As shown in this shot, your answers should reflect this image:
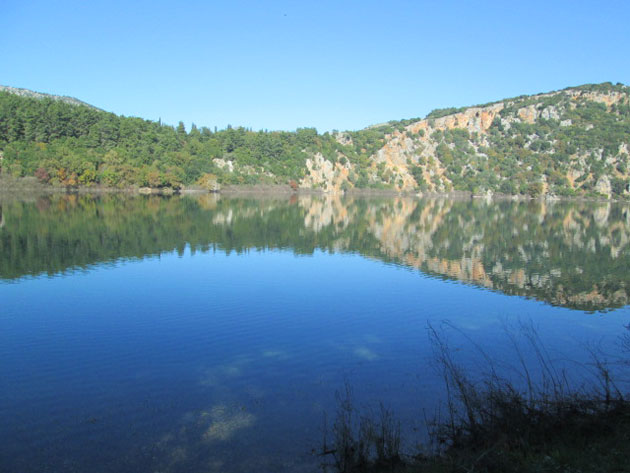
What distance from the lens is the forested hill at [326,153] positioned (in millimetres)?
107831

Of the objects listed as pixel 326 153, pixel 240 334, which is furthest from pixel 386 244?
pixel 326 153

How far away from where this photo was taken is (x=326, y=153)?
171m

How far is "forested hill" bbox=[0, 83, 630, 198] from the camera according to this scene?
108 m

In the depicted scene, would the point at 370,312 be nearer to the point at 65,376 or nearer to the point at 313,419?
the point at 313,419

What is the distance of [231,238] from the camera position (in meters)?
36.4

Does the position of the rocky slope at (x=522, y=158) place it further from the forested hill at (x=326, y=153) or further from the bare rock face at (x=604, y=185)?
the forested hill at (x=326, y=153)

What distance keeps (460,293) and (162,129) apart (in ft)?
470

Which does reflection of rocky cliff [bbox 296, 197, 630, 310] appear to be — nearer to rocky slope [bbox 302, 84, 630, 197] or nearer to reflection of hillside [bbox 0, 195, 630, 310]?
reflection of hillside [bbox 0, 195, 630, 310]

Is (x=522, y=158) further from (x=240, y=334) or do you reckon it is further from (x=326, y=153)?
(x=240, y=334)

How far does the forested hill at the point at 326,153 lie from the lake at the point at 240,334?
8034 centimetres

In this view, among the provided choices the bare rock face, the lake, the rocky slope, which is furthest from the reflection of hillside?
the bare rock face

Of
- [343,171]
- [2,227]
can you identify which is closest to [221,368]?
[2,227]

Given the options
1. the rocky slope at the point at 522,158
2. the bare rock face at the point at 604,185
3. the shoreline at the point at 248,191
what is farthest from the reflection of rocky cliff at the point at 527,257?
the bare rock face at the point at 604,185

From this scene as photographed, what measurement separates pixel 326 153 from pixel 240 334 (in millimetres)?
160376
